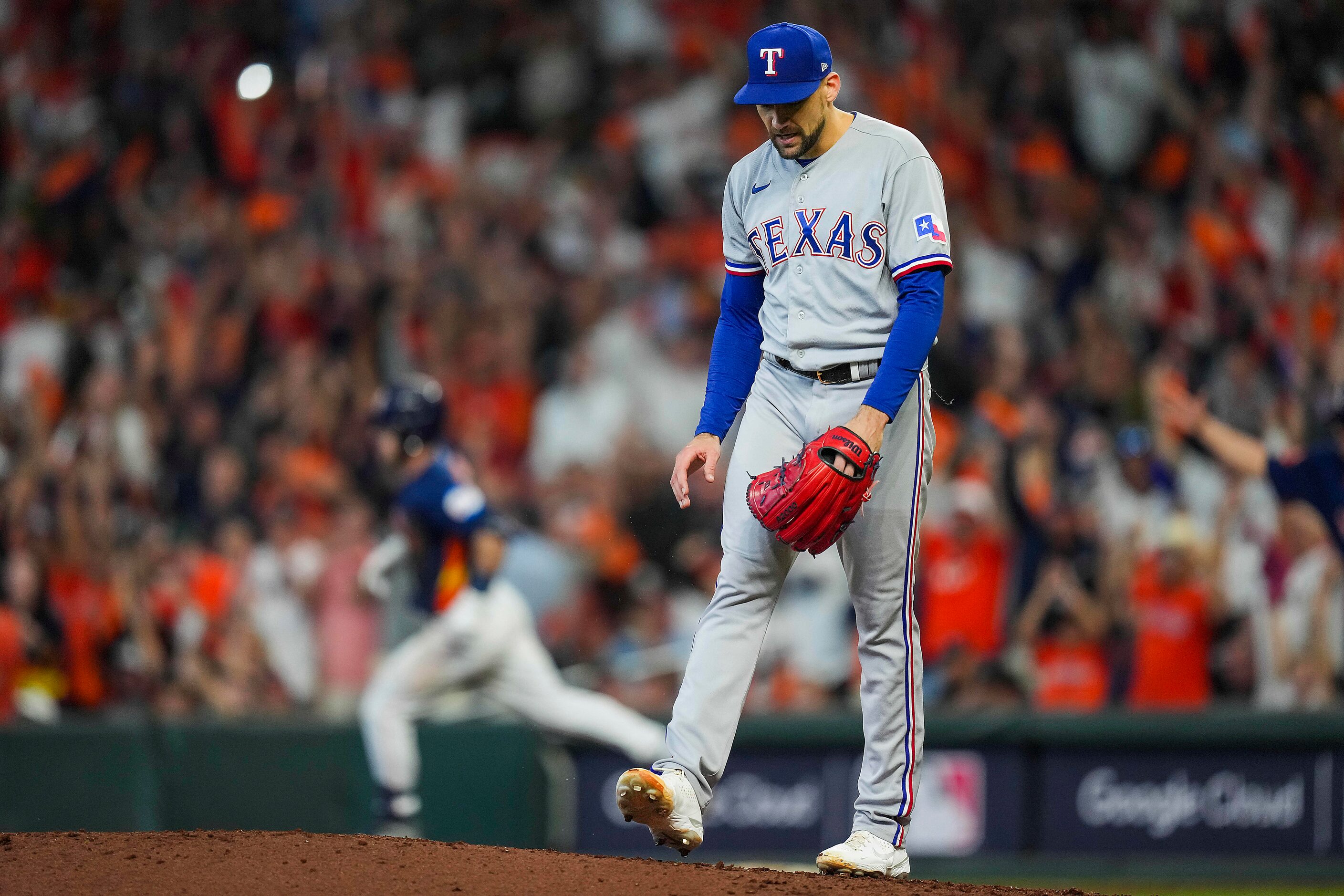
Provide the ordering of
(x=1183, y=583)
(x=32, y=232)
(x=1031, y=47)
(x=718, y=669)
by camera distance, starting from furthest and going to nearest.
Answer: (x=32, y=232)
(x=1031, y=47)
(x=1183, y=583)
(x=718, y=669)

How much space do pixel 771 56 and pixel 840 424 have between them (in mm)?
910

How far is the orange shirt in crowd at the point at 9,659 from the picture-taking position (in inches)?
343

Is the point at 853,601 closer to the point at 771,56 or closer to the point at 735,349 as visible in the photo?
the point at 735,349

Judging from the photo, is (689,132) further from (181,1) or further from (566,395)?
(181,1)

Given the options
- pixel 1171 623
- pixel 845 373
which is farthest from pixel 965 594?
pixel 845 373

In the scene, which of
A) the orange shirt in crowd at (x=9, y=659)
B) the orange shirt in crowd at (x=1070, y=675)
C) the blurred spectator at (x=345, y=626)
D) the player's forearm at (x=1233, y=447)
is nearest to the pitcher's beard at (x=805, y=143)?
the player's forearm at (x=1233, y=447)

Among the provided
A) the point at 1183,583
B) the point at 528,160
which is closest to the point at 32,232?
the point at 528,160

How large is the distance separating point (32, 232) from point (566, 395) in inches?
174

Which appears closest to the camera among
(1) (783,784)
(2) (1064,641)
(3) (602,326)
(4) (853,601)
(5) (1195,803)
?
(4) (853,601)

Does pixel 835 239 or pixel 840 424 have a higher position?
pixel 835 239

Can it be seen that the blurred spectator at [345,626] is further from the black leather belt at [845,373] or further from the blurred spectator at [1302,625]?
the black leather belt at [845,373]

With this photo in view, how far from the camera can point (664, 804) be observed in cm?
372

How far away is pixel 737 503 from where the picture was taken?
4.04 meters

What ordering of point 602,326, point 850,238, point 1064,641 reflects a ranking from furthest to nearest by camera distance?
1. point 602,326
2. point 1064,641
3. point 850,238
